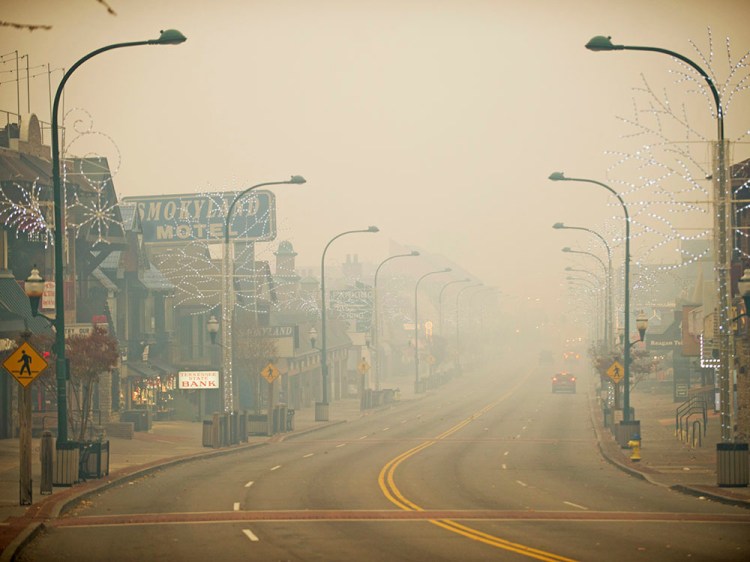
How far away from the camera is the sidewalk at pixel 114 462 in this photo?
21783 mm

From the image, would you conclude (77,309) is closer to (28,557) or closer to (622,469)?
(622,469)

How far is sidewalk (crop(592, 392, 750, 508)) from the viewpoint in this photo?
2814 centimetres

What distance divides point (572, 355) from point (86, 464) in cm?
16103

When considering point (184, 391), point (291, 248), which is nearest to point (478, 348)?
point (291, 248)

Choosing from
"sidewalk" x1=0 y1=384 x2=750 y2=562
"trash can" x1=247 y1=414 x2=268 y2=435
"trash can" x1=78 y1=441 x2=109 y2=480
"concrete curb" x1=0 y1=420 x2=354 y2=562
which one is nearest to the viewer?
"concrete curb" x1=0 y1=420 x2=354 y2=562

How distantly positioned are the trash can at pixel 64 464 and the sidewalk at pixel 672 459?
587 inches

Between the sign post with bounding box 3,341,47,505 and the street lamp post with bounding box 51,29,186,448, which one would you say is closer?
the sign post with bounding box 3,341,47,505

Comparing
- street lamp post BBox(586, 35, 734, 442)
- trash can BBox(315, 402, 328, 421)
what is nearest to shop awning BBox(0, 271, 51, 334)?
trash can BBox(315, 402, 328, 421)

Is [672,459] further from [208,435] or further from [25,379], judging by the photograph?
[25,379]

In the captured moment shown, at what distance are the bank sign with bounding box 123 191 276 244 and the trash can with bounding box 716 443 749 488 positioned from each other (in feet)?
167

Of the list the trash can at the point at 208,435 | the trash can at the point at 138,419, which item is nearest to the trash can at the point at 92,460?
the trash can at the point at 208,435

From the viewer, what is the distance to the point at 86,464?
99.7 ft

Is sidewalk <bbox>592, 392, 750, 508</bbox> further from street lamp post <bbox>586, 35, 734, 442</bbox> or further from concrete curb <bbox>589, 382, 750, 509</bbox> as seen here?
street lamp post <bbox>586, 35, 734, 442</bbox>

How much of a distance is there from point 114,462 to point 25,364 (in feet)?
45.0
